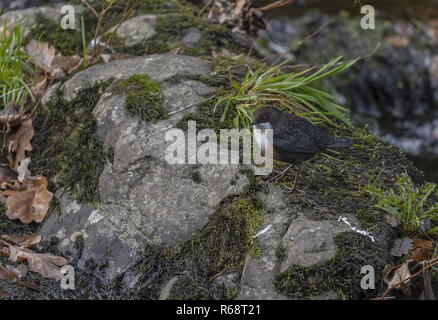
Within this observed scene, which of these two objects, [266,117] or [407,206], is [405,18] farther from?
[407,206]

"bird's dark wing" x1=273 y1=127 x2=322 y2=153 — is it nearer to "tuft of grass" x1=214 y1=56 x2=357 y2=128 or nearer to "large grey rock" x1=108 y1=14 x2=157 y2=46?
"tuft of grass" x1=214 y1=56 x2=357 y2=128

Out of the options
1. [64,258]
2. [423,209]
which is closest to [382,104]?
[423,209]

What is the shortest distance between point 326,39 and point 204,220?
4971mm

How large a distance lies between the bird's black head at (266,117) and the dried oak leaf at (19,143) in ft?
5.77

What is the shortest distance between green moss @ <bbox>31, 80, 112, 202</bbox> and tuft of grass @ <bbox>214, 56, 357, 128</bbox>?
929 millimetres

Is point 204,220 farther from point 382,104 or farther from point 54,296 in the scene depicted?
point 382,104

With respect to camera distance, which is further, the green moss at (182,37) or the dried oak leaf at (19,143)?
the green moss at (182,37)

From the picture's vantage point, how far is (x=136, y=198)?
353cm

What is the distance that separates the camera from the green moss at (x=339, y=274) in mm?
2756

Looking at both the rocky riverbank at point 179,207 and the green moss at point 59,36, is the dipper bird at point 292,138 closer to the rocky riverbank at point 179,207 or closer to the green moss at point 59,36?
the rocky riverbank at point 179,207

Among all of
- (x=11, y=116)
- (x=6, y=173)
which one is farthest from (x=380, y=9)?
(x=6, y=173)

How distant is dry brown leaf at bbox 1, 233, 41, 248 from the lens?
3.56 metres

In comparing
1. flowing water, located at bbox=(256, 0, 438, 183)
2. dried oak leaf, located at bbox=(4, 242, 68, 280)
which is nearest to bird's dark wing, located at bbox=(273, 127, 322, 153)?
dried oak leaf, located at bbox=(4, 242, 68, 280)

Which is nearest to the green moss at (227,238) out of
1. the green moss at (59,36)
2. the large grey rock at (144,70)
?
the large grey rock at (144,70)
